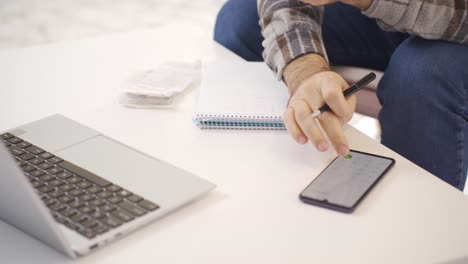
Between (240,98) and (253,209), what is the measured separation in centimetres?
28

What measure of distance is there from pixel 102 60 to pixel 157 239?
63cm

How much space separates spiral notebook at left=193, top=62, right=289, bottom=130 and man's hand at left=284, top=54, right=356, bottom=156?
0.21 ft

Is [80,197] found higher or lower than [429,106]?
higher

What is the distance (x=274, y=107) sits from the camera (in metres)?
0.88

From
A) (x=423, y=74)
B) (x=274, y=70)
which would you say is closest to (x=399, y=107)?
(x=423, y=74)

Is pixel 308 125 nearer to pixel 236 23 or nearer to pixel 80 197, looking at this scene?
pixel 80 197

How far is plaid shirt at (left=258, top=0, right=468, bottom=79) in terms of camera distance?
0.93m

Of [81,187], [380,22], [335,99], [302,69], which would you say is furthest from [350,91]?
[81,187]

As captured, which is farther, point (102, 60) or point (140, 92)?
point (102, 60)

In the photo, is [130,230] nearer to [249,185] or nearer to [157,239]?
[157,239]

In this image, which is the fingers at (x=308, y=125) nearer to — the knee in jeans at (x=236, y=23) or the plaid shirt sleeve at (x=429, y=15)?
the plaid shirt sleeve at (x=429, y=15)

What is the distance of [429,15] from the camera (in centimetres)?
93

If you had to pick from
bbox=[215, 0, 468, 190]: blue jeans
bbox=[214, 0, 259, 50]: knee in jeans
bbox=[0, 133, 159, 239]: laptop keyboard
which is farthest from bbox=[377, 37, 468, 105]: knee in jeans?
bbox=[0, 133, 159, 239]: laptop keyboard

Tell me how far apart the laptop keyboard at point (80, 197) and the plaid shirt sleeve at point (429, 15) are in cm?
52
